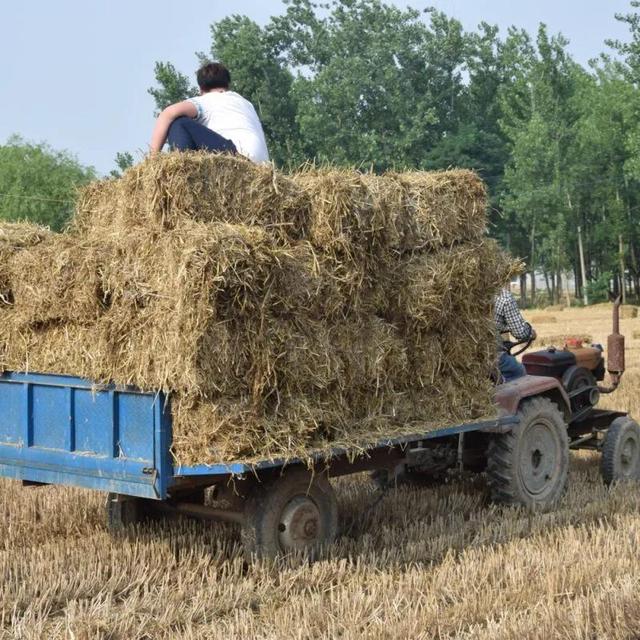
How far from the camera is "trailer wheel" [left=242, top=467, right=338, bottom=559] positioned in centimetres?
627

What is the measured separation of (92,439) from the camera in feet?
20.8

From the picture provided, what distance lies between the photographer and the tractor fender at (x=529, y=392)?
816 centimetres

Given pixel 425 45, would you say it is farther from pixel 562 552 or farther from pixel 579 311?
pixel 562 552

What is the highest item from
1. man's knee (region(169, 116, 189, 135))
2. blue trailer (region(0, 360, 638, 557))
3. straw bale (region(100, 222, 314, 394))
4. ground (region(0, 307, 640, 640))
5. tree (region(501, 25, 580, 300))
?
tree (region(501, 25, 580, 300))

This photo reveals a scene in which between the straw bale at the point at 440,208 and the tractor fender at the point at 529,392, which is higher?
the straw bale at the point at 440,208

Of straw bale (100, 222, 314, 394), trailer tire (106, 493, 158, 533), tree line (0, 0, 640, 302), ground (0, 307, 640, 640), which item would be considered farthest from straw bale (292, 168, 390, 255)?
tree line (0, 0, 640, 302)

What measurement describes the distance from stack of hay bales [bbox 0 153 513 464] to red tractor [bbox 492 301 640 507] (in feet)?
2.49

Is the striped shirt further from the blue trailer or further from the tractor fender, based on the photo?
the blue trailer

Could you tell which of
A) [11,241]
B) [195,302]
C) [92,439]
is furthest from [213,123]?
[92,439]

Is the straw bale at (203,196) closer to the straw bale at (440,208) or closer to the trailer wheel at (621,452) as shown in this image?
the straw bale at (440,208)

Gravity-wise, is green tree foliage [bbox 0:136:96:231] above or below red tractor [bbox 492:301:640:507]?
above

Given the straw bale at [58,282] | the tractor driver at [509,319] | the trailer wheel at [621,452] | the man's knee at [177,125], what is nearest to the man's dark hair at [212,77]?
the man's knee at [177,125]

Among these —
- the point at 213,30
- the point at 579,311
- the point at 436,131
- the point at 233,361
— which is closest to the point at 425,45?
the point at 436,131

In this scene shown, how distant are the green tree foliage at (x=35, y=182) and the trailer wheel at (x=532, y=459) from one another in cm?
4662
